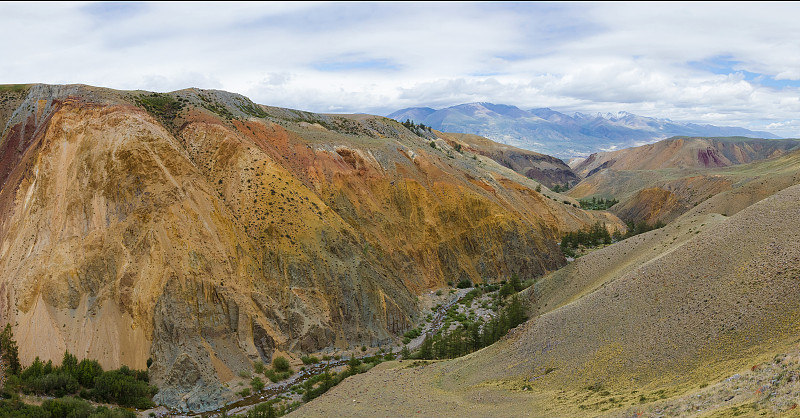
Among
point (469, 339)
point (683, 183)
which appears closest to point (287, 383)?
point (469, 339)

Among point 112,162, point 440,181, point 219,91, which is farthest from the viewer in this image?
point 440,181

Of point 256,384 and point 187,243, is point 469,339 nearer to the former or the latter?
point 256,384

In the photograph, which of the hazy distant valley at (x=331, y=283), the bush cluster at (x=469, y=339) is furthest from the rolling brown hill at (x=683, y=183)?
the bush cluster at (x=469, y=339)

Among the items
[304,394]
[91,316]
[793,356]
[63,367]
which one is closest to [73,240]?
[91,316]

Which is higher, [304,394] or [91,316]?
[91,316]

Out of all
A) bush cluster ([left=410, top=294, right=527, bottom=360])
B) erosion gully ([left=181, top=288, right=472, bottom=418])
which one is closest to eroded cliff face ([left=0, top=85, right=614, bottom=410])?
erosion gully ([left=181, top=288, right=472, bottom=418])

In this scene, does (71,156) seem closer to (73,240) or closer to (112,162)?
(112,162)
